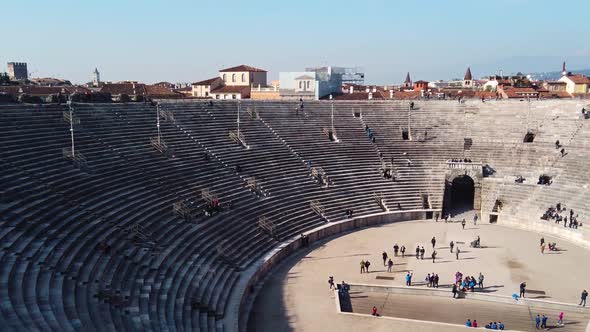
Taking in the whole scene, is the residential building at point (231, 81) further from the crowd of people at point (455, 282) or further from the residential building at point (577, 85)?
the residential building at point (577, 85)

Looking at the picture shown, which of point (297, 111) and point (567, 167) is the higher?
point (297, 111)

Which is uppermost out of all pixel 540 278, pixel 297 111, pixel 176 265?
pixel 297 111

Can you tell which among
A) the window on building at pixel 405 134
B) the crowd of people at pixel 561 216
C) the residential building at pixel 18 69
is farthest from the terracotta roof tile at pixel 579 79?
the residential building at pixel 18 69

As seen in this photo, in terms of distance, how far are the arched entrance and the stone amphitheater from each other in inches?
7.7

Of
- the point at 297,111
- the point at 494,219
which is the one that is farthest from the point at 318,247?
the point at 297,111

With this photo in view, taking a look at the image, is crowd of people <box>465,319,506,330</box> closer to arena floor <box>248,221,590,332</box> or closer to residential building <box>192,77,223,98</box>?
arena floor <box>248,221,590,332</box>

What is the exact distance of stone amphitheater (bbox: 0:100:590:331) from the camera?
14.5 m

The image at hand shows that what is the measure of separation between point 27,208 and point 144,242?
4.26 meters

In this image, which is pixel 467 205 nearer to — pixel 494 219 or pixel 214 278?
pixel 494 219

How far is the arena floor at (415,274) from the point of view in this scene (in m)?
18.0

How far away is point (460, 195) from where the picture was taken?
36188mm

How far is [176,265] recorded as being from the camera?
18406 mm

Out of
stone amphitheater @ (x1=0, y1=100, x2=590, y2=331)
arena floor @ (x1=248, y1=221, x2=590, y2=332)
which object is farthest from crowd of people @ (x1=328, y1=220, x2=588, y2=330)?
stone amphitheater @ (x1=0, y1=100, x2=590, y2=331)

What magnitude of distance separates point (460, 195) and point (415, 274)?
15.6 meters
